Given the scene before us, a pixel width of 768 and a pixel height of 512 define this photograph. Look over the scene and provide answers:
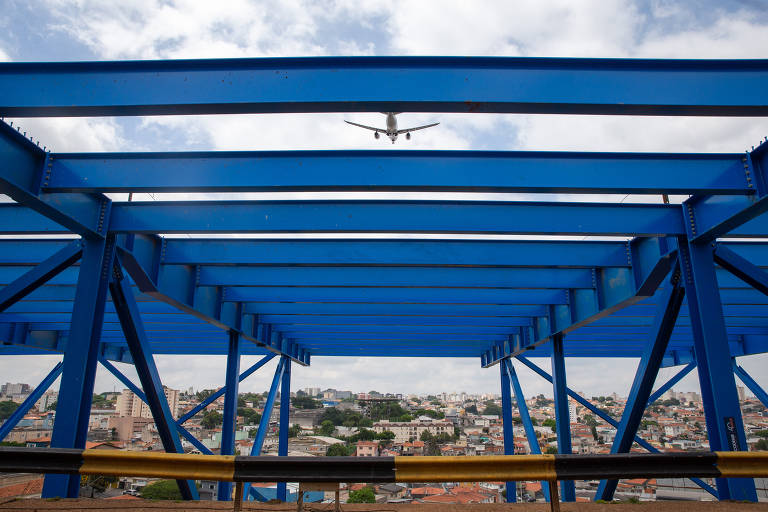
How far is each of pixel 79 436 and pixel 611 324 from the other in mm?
11442

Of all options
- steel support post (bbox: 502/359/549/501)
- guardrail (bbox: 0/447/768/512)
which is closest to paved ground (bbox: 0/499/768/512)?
guardrail (bbox: 0/447/768/512)

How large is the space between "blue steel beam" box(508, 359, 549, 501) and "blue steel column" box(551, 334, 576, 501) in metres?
1.00

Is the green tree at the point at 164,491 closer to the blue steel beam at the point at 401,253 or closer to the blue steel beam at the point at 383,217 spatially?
the blue steel beam at the point at 401,253

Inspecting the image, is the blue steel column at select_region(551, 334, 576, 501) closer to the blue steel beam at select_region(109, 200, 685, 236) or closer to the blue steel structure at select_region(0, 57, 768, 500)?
→ the blue steel structure at select_region(0, 57, 768, 500)

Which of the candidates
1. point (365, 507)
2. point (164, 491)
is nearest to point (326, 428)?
point (164, 491)

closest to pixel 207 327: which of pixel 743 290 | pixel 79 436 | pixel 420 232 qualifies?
pixel 79 436

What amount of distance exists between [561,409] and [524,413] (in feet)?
10.8

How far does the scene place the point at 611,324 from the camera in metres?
12.6

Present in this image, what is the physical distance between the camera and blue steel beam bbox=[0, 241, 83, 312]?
6273mm

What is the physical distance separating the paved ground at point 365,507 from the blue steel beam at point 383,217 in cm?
354

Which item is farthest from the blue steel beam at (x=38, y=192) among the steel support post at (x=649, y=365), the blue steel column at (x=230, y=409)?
the steel support post at (x=649, y=365)

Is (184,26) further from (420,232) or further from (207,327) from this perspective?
(207,327)

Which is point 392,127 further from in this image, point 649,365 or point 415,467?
point 649,365

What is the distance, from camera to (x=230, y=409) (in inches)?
434
